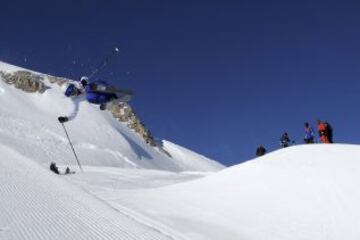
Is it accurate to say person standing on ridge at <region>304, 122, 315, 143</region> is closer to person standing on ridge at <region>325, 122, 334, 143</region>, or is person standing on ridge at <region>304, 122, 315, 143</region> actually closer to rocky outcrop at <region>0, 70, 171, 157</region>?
person standing on ridge at <region>325, 122, 334, 143</region>

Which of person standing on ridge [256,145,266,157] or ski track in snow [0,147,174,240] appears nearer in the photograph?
ski track in snow [0,147,174,240]

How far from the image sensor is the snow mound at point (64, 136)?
61.6 metres

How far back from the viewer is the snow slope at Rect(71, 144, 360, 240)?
11.3 m

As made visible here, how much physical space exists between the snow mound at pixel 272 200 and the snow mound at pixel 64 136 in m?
41.0

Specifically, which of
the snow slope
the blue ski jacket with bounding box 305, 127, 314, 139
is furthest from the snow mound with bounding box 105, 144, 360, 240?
the blue ski jacket with bounding box 305, 127, 314, 139

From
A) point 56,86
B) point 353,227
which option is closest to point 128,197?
Answer: point 353,227

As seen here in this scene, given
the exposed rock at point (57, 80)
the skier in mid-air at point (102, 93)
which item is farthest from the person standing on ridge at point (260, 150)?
the exposed rock at point (57, 80)

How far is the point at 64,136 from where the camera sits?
68875mm

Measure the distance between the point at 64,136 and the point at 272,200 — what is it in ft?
193

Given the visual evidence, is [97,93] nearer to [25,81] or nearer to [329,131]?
[329,131]

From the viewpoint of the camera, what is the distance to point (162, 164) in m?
81.8

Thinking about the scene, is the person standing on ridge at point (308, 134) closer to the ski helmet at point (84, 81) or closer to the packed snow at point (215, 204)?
the packed snow at point (215, 204)

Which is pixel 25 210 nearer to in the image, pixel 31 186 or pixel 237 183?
pixel 31 186

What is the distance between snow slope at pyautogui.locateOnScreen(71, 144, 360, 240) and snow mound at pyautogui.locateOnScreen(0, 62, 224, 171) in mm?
40889
